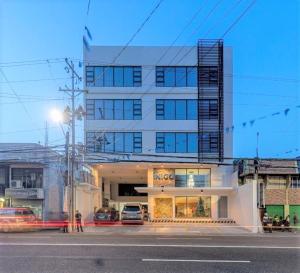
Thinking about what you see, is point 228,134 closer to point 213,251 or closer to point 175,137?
point 175,137

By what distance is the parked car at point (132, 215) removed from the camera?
41688mm

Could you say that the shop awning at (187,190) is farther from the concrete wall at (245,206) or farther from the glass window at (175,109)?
the glass window at (175,109)

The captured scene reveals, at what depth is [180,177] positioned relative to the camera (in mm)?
48844

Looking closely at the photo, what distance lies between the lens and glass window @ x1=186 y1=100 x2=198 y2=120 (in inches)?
1854

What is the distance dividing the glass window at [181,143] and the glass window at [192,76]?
462 centimetres

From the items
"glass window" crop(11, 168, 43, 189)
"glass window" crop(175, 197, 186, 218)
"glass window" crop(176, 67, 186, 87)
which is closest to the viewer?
"glass window" crop(11, 168, 43, 189)

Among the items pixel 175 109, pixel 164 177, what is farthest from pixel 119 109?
pixel 164 177

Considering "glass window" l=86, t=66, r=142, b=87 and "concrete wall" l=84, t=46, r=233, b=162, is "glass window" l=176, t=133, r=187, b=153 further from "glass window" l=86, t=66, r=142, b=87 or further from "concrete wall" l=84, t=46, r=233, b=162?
"glass window" l=86, t=66, r=142, b=87

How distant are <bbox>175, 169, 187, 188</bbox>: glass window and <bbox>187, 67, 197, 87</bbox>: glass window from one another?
316 inches

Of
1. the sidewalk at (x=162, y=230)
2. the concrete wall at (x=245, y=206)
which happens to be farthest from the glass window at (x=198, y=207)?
the sidewalk at (x=162, y=230)

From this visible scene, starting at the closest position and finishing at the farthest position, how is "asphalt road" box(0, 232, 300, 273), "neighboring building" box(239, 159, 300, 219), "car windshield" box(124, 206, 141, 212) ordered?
"asphalt road" box(0, 232, 300, 273) → "car windshield" box(124, 206, 141, 212) → "neighboring building" box(239, 159, 300, 219)

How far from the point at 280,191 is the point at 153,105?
14.0 m

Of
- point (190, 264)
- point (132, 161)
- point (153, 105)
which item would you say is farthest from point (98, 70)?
point (190, 264)

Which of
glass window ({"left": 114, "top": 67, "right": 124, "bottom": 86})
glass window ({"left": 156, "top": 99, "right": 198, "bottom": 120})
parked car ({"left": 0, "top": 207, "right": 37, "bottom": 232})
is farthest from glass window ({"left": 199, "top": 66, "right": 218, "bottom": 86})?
parked car ({"left": 0, "top": 207, "right": 37, "bottom": 232})
